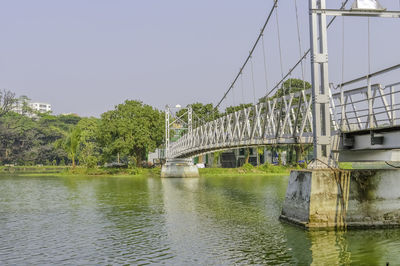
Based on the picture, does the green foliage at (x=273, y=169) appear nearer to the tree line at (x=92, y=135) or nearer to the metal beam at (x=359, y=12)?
the tree line at (x=92, y=135)

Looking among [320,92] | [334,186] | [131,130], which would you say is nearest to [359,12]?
[320,92]

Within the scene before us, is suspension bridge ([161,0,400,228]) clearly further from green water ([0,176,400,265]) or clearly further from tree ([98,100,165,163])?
tree ([98,100,165,163])

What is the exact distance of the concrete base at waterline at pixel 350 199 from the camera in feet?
55.0

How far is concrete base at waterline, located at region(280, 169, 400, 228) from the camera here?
659 inches

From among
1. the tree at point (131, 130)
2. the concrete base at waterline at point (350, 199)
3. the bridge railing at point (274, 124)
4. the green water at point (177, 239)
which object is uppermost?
the tree at point (131, 130)

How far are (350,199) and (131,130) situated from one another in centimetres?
5629

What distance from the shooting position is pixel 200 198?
32094 mm

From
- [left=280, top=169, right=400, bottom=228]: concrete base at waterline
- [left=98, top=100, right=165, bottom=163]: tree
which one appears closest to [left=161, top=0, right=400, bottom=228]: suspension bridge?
[left=280, top=169, right=400, bottom=228]: concrete base at waterline

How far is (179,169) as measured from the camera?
62281 mm

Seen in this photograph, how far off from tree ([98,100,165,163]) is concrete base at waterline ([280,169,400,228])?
54.7 meters

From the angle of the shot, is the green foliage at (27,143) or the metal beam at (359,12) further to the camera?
the green foliage at (27,143)

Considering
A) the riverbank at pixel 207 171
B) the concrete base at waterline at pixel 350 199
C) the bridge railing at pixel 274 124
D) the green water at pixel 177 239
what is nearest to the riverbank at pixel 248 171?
the riverbank at pixel 207 171

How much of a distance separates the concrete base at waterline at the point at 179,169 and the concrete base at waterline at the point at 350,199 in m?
45.0

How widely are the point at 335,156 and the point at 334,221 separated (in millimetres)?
3076
